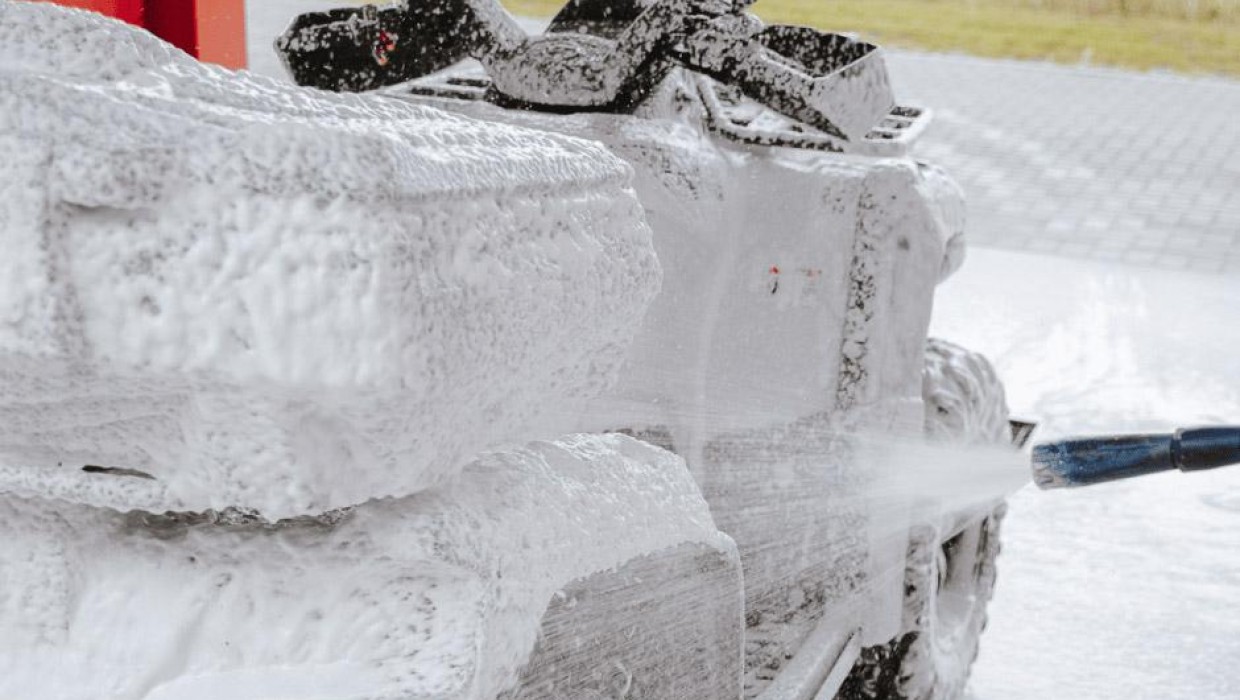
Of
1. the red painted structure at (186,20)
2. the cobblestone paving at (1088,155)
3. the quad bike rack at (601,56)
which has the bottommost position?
the cobblestone paving at (1088,155)

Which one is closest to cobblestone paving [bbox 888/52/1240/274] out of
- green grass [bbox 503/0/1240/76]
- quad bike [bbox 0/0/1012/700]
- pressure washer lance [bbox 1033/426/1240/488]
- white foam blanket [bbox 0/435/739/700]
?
green grass [bbox 503/0/1240/76]

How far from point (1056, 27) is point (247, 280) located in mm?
12363

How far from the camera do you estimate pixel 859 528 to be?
2320mm

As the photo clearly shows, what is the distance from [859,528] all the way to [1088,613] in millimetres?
1351

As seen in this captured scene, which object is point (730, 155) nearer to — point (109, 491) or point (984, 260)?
point (109, 491)

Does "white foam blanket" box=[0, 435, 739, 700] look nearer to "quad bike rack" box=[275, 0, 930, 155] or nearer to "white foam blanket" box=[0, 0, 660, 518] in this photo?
"white foam blanket" box=[0, 0, 660, 518]

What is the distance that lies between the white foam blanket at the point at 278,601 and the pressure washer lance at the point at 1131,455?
96 centimetres

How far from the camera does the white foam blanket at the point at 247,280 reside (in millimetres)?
817

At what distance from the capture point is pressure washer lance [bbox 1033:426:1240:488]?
5.67 feet

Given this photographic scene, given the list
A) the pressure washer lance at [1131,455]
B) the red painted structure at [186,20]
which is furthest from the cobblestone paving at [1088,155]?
the pressure washer lance at [1131,455]

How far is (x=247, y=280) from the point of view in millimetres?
815

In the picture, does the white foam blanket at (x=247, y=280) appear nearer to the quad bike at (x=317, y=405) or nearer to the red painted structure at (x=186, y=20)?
the quad bike at (x=317, y=405)

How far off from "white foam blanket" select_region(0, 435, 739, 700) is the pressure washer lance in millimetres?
959

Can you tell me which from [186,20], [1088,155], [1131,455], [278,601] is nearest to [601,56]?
[1131,455]
